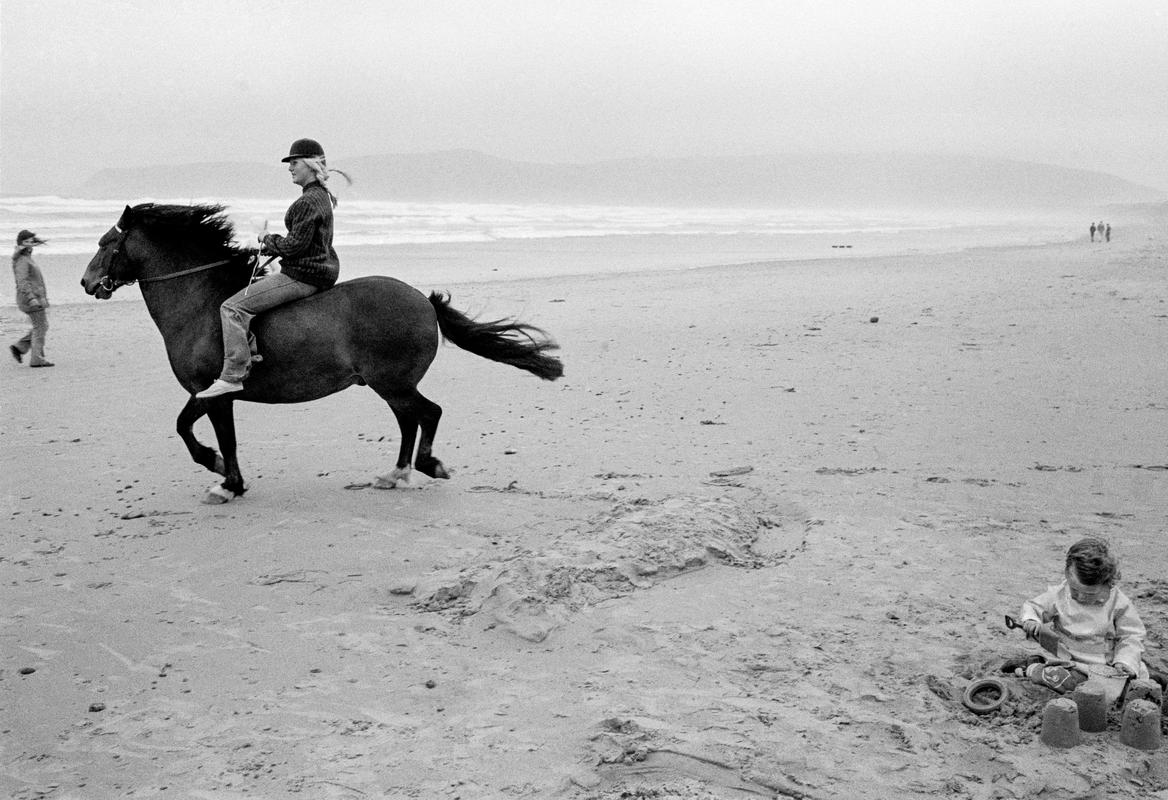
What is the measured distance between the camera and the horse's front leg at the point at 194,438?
762 centimetres

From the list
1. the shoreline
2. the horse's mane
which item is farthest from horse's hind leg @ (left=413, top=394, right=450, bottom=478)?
the shoreline

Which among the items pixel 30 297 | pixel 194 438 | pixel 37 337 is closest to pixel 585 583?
pixel 194 438

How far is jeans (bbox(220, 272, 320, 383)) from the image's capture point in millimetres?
7395

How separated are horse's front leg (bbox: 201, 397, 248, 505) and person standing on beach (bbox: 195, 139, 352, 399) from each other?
0.19m

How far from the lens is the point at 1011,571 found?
5848 mm

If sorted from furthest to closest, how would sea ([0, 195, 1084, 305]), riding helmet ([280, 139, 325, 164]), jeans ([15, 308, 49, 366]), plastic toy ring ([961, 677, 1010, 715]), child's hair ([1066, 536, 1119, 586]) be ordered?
1. sea ([0, 195, 1084, 305])
2. jeans ([15, 308, 49, 366])
3. riding helmet ([280, 139, 325, 164])
4. child's hair ([1066, 536, 1119, 586])
5. plastic toy ring ([961, 677, 1010, 715])

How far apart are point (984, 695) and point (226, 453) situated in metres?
5.61

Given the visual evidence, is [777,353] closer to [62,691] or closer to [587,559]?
[587,559]

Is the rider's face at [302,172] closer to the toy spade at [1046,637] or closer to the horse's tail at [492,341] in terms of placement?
the horse's tail at [492,341]

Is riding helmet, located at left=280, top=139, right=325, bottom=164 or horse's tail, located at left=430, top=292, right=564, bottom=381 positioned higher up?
riding helmet, located at left=280, top=139, right=325, bottom=164

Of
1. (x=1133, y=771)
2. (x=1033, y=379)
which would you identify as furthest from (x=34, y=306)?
(x=1133, y=771)

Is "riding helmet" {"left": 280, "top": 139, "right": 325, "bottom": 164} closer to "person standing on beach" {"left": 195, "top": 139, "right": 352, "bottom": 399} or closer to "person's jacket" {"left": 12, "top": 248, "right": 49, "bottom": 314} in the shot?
"person standing on beach" {"left": 195, "top": 139, "right": 352, "bottom": 399}

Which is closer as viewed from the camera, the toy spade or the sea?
the toy spade

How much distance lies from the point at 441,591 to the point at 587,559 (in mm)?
857
